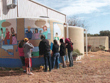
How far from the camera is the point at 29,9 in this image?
13.7 meters

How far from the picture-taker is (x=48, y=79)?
18.9 ft

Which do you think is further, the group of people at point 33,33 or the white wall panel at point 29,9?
the white wall panel at point 29,9

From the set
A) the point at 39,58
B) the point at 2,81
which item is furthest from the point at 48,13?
the point at 2,81

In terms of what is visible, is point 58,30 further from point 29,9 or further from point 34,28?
point 29,9

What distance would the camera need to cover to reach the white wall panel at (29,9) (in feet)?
41.0

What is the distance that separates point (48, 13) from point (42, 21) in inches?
374

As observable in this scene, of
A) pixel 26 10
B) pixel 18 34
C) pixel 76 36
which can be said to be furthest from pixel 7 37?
pixel 76 36

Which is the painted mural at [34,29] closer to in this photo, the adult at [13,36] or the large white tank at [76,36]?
the adult at [13,36]

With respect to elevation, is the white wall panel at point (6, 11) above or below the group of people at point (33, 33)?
above

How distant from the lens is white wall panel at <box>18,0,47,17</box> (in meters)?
12.5

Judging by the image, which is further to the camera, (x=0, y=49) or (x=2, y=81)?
(x=0, y=49)

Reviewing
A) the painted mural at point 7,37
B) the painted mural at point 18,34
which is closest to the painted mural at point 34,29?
the painted mural at point 18,34

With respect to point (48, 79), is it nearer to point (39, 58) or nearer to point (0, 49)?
point (39, 58)

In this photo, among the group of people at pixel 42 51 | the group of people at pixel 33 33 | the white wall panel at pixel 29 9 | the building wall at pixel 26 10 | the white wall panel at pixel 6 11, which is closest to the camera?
the group of people at pixel 42 51
